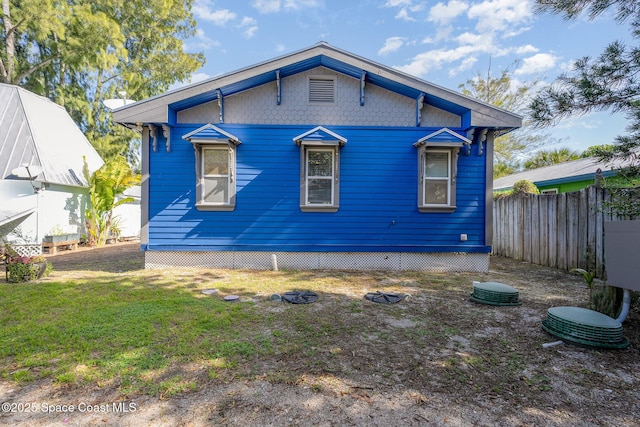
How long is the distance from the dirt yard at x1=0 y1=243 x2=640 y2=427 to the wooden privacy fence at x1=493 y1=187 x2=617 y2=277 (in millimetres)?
2705

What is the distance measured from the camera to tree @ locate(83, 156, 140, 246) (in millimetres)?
10406

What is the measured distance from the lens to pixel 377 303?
4.33 meters

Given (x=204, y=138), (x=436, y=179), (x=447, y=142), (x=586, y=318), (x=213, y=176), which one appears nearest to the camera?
(x=586, y=318)

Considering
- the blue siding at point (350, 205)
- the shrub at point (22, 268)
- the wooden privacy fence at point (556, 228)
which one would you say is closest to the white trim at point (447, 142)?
the blue siding at point (350, 205)

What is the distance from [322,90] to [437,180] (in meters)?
3.48

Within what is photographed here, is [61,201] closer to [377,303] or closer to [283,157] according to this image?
[283,157]

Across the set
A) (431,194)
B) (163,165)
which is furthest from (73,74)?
(431,194)

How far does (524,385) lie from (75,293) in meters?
6.18

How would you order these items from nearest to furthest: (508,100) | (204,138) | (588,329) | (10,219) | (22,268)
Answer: (588,329), (22,268), (204,138), (10,219), (508,100)

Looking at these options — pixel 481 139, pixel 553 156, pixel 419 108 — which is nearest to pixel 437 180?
pixel 481 139

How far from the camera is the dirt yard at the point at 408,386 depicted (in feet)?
6.38

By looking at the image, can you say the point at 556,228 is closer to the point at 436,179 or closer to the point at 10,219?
the point at 436,179

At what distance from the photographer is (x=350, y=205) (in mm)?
6656

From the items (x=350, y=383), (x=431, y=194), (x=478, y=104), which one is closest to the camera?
(x=350, y=383)
